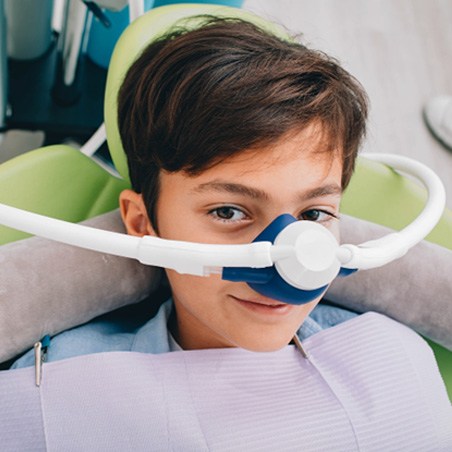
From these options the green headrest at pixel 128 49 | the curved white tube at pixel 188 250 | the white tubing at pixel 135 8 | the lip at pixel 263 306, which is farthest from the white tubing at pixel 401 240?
the white tubing at pixel 135 8

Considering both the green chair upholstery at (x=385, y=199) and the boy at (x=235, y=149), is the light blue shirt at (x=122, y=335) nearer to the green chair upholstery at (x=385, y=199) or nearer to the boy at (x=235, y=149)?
the boy at (x=235, y=149)

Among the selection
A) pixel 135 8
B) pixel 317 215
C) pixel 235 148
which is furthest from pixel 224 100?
pixel 135 8

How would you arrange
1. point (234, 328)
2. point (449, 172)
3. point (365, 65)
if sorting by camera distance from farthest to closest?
point (365, 65), point (449, 172), point (234, 328)

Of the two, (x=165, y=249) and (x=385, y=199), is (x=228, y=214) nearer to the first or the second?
(x=165, y=249)

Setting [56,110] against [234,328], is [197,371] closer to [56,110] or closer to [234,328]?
[234,328]

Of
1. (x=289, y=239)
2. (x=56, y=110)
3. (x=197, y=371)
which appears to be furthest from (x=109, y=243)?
(x=56, y=110)

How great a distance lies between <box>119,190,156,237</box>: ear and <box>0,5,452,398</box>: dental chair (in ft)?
0.31

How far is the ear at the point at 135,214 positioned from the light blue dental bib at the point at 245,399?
6.6 inches

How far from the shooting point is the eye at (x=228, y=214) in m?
0.70

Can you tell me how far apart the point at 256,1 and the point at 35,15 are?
77 centimetres

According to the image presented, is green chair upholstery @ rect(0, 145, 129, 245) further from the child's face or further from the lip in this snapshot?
the lip

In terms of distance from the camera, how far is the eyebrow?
2.22ft

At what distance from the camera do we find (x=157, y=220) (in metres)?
0.77

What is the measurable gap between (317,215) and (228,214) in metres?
0.12
